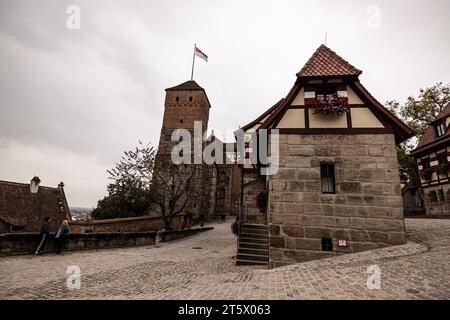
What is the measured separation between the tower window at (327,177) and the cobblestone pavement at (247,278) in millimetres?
2110

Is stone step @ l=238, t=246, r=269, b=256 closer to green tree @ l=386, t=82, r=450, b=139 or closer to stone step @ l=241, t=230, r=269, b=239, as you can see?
stone step @ l=241, t=230, r=269, b=239

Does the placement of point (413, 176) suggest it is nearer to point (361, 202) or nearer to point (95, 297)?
point (361, 202)

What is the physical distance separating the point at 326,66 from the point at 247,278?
25.6 ft

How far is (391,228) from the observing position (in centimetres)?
735

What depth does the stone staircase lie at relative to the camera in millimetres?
8766

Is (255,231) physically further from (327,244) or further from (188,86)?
(188,86)

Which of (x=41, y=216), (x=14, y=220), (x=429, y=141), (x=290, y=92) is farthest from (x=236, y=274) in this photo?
(x=41, y=216)

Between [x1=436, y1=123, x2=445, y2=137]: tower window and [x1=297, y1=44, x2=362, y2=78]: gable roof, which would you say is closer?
[x1=297, y1=44, x2=362, y2=78]: gable roof

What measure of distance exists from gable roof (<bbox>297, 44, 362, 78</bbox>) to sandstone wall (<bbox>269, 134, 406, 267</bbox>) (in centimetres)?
230

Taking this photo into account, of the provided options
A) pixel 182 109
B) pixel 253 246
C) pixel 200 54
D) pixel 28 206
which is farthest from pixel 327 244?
pixel 182 109

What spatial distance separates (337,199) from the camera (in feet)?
25.5

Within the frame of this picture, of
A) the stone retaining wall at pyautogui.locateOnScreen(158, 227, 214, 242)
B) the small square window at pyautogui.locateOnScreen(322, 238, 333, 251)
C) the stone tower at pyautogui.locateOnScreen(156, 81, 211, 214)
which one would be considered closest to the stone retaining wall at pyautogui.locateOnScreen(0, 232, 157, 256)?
the stone retaining wall at pyautogui.locateOnScreen(158, 227, 214, 242)

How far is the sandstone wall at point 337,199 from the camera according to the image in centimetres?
745

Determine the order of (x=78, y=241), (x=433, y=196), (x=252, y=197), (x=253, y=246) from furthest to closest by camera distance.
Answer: (x=433, y=196) < (x=252, y=197) < (x=78, y=241) < (x=253, y=246)
